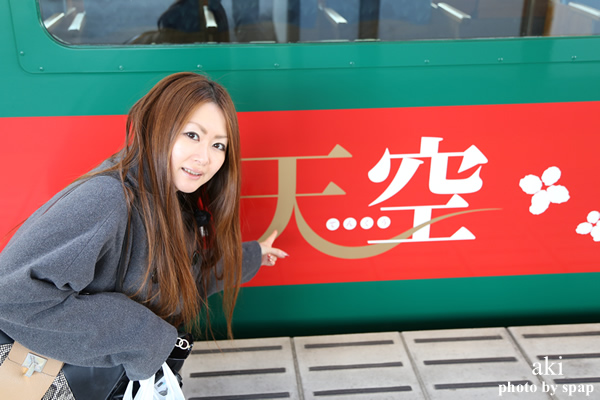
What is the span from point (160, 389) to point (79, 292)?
1.20ft

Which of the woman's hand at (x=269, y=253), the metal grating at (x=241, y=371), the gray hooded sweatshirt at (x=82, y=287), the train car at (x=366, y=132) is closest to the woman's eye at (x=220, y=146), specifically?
the gray hooded sweatshirt at (x=82, y=287)

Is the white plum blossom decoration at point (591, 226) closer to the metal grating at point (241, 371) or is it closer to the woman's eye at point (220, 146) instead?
the metal grating at point (241, 371)

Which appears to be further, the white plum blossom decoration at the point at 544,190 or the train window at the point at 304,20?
the white plum blossom decoration at the point at 544,190

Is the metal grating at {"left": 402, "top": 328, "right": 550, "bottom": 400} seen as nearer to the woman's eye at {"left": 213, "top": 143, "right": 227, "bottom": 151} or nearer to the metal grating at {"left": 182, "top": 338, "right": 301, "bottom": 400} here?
the metal grating at {"left": 182, "top": 338, "right": 301, "bottom": 400}

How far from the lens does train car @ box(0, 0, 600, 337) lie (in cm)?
175

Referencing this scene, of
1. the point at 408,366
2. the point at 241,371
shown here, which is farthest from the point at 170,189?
the point at 408,366

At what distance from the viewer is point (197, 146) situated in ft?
4.63

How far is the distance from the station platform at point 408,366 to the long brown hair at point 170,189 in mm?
482

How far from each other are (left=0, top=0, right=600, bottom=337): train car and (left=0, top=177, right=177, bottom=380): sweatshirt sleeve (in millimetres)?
580

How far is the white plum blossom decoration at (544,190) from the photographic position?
203 cm

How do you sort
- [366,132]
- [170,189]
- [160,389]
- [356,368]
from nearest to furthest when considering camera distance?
[170,189]
[160,389]
[366,132]
[356,368]

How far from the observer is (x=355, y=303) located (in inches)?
86.4

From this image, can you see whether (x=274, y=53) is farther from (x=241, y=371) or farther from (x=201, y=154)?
(x=241, y=371)

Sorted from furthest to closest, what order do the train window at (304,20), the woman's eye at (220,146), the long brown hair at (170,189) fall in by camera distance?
the train window at (304,20)
the woman's eye at (220,146)
the long brown hair at (170,189)
